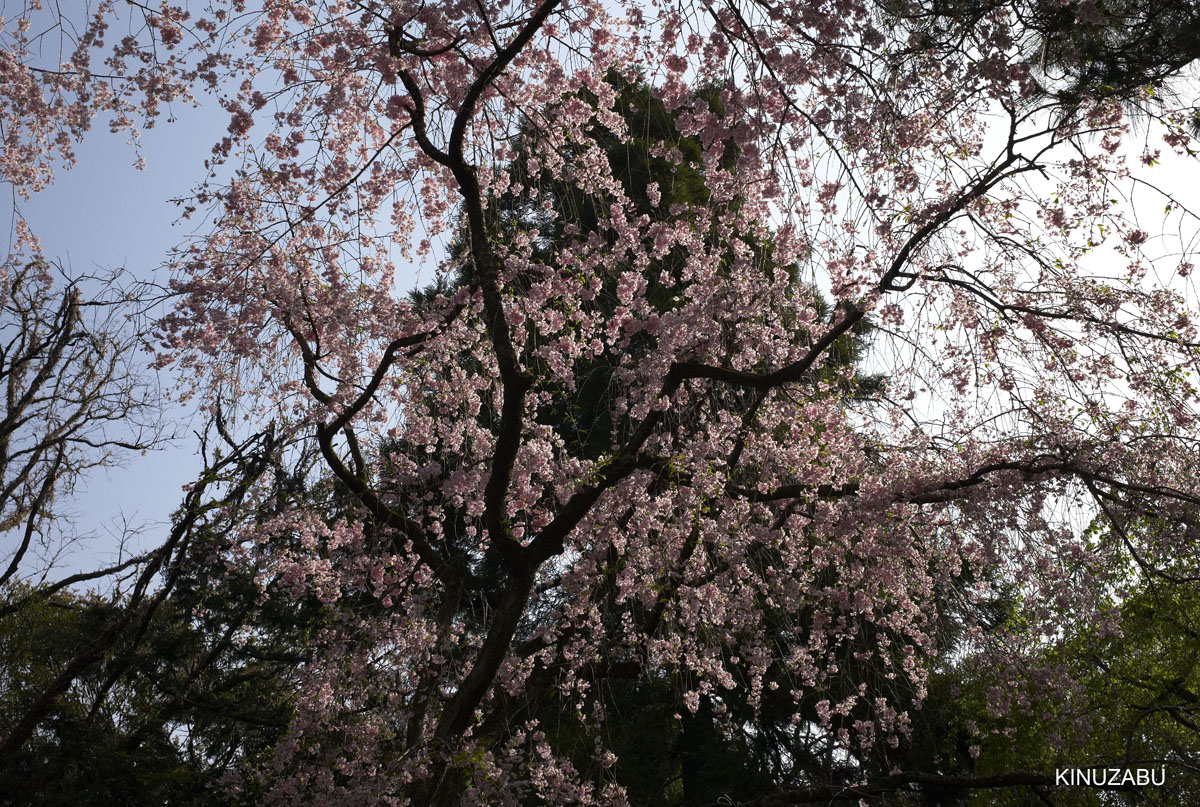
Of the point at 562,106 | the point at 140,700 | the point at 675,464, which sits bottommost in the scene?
the point at 140,700

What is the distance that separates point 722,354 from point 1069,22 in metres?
3.18

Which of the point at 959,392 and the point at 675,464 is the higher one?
the point at 959,392

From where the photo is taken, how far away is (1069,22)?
4.39 meters

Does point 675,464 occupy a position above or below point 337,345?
below

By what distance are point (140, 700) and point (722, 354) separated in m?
8.39

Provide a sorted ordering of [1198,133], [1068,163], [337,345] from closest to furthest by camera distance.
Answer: [1198,133], [1068,163], [337,345]

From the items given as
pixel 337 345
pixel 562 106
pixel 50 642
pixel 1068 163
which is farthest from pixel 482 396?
pixel 50 642

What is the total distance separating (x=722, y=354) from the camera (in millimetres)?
6699

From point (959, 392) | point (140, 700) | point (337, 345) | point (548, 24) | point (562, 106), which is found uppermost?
point (562, 106)

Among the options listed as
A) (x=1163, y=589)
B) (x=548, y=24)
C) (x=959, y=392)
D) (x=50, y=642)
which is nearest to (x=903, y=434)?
(x=959, y=392)

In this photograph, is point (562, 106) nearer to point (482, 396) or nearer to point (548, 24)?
point (548, 24)

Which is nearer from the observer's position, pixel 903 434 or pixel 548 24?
pixel 548 24

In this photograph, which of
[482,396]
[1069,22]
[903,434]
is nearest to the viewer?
[1069,22]

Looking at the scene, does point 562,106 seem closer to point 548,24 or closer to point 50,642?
point 548,24
